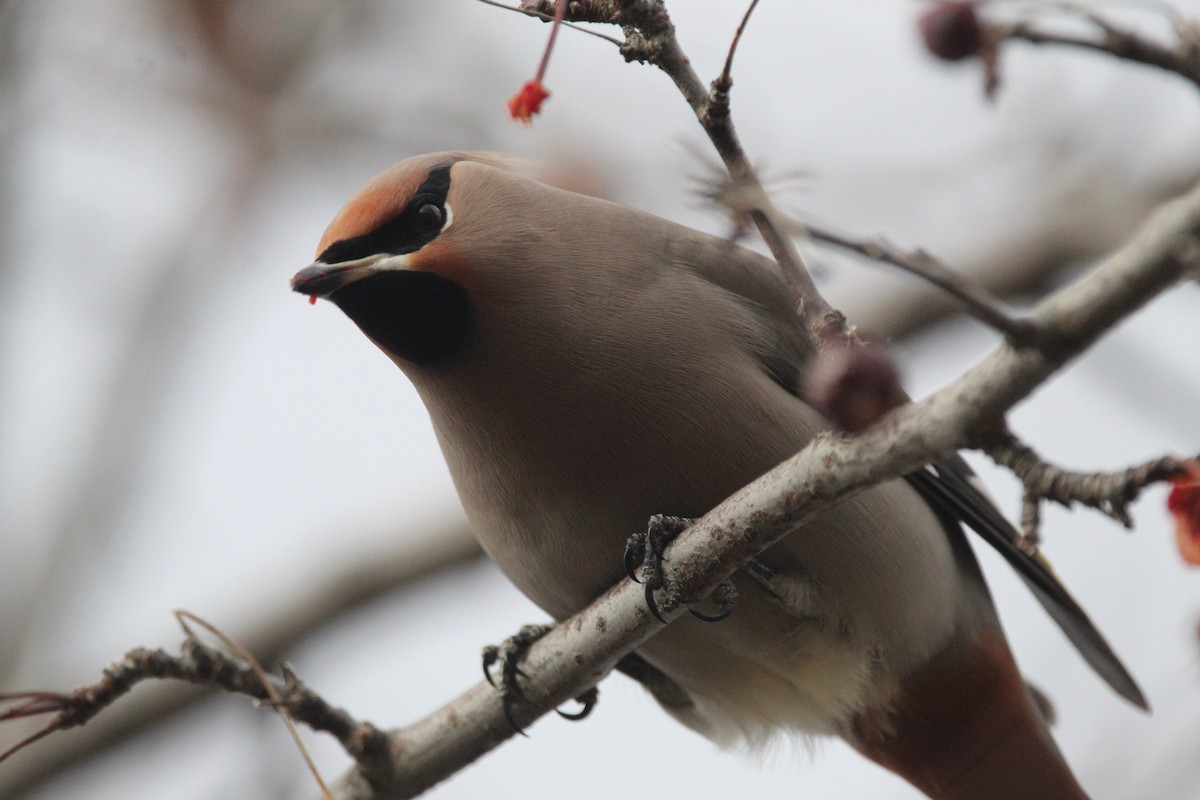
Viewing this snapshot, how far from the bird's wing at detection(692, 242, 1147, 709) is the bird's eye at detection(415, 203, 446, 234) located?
68 cm

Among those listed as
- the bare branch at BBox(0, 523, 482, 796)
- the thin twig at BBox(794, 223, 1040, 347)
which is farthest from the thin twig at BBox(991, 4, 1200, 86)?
the bare branch at BBox(0, 523, 482, 796)

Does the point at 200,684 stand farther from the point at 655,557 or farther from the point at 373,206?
the point at 373,206

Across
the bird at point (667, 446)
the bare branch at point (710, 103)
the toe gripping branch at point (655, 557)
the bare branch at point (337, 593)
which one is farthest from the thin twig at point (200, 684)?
the bare branch at point (337, 593)

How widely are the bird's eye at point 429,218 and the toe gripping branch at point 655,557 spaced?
0.90 meters

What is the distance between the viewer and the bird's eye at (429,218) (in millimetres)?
3592

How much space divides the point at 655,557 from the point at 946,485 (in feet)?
4.12

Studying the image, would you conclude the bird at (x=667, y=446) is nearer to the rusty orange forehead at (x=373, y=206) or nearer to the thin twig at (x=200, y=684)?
the rusty orange forehead at (x=373, y=206)

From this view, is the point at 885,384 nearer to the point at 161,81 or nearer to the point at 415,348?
the point at 415,348

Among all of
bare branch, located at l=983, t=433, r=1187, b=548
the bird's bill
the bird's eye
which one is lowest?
bare branch, located at l=983, t=433, r=1187, b=548

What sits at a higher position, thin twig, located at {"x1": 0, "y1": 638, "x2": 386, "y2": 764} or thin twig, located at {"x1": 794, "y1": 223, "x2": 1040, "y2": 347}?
thin twig, located at {"x1": 0, "y1": 638, "x2": 386, "y2": 764}

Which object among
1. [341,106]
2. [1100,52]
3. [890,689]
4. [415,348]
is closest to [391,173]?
[415,348]

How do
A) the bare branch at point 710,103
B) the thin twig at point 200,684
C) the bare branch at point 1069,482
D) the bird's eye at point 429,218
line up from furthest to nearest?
the bird's eye at point 429,218 < the thin twig at point 200,684 < the bare branch at point 710,103 < the bare branch at point 1069,482

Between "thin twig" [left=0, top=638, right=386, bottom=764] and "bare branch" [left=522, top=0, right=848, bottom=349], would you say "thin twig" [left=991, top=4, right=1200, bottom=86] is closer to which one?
"bare branch" [left=522, top=0, right=848, bottom=349]

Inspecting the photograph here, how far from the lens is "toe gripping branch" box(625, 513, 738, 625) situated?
2.99 m
